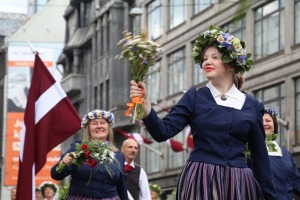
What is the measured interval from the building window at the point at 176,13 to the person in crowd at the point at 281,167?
35.5 metres

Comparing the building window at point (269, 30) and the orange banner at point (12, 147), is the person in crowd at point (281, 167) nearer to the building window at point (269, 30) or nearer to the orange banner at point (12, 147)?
the building window at point (269, 30)

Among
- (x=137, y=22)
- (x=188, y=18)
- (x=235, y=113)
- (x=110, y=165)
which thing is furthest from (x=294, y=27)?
(x=235, y=113)

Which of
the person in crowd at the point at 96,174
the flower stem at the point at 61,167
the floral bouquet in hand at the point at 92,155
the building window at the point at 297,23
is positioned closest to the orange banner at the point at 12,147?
the building window at the point at 297,23

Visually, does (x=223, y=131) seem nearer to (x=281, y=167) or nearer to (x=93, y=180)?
(x=281, y=167)

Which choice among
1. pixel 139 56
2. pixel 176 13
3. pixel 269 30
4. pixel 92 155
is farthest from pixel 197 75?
pixel 139 56

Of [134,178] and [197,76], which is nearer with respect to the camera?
[134,178]

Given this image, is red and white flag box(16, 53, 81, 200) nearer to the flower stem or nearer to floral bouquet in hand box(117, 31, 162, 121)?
the flower stem

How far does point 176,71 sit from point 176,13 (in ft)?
8.77

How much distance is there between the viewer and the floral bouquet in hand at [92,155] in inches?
416

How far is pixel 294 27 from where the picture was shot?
114ft

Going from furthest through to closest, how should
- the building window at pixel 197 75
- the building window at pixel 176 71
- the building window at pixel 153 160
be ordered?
1. the building window at pixel 153 160
2. the building window at pixel 176 71
3. the building window at pixel 197 75

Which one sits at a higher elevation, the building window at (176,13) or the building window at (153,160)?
the building window at (176,13)

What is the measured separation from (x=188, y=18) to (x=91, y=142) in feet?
114

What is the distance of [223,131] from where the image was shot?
6.80 metres
